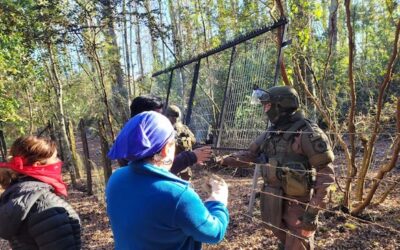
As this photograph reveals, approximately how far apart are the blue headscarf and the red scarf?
709 mm

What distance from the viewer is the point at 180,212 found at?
4.98 feet

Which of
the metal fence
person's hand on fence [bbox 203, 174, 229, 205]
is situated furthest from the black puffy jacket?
the metal fence

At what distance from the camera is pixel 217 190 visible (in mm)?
1779

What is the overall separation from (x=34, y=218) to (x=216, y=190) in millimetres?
1033

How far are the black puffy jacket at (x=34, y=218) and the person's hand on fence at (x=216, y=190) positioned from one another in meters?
0.88

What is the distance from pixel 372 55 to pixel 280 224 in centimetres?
1467

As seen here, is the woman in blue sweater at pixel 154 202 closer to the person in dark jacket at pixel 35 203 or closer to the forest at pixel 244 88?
the person in dark jacket at pixel 35 203

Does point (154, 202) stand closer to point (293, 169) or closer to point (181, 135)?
point (293, 169)

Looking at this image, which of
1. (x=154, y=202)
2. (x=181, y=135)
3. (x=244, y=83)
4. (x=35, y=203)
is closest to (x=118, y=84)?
(x=181, y=135)

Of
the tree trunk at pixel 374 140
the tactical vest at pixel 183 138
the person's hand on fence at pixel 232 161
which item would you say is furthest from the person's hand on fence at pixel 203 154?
the tree trunk at pixel 374 140

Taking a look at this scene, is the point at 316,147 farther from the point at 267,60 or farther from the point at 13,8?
the point at 13,8

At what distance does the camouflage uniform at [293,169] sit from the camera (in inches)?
122

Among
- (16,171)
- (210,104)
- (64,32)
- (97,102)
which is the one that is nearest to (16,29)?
(64,32)

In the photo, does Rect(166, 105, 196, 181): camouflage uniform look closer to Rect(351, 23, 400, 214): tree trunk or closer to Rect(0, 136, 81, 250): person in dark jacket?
Rect(351, 23, 400, 214): tree trunk
